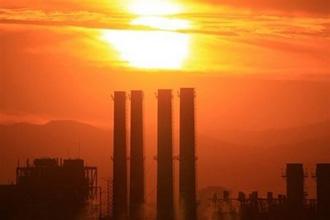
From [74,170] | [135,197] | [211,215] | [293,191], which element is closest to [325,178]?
[293,191]

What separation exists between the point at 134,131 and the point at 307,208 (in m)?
9.43

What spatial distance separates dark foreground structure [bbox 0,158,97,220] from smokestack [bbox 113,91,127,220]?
66.2 inches

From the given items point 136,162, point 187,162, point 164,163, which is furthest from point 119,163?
point 187,162

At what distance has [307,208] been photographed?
1886 inches

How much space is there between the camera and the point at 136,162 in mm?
48250

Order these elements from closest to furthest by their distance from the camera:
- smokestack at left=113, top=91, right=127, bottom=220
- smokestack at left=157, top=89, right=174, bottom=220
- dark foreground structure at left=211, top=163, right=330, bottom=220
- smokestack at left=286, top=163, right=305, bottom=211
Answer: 1. smokestack at left=157, top=89, right=174, bottom=220
2. dark foreground structure at left=211, top=163, right=330, bottom=220
3. smokestack at left=286, top=163, right=305, bottom=211
4. smokestack at left=113, top=91, right=127, bottom=220

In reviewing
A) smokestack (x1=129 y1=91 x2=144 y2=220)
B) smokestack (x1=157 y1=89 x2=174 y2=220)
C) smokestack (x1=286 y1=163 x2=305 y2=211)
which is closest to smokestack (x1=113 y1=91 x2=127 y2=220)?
smokestack (x1=129 y1=91 x2=144 y2=220)

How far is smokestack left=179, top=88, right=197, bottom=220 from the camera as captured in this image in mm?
46688

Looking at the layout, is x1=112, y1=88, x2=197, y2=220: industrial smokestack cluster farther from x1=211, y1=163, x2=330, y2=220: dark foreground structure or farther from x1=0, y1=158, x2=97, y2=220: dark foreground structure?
x1=211, y1=163, x2=330, y2=220: dark foreground structure

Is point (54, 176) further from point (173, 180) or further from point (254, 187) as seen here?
point (254, 187)

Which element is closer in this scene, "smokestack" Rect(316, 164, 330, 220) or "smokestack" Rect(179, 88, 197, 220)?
"smokestack" Rect(179, 88, 197, 220)

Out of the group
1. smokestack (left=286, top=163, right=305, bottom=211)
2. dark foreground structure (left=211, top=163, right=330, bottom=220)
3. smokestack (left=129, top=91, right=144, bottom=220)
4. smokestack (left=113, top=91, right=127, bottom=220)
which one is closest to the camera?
dark foreground structure (left=211, top=163, right=330, bottom=220)

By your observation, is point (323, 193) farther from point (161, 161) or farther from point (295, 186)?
point (161, 161)

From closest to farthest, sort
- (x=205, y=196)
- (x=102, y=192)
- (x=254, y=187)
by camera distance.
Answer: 1. (x=102, y=192)
2. (x=205, y=196)
3. (x=254, y=187)
